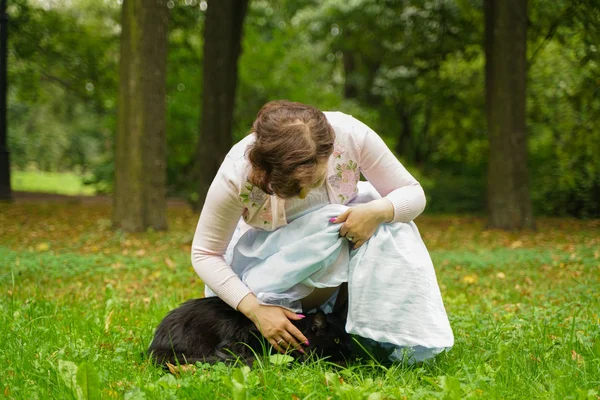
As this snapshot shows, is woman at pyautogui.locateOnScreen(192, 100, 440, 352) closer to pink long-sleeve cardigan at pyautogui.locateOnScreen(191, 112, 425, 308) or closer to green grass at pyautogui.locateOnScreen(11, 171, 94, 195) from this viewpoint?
pink long-sleeve cardigan at pyautogui.locateOnScreen(191, 112, 425, 308)

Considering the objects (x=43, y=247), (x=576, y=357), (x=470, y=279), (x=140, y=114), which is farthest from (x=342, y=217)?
(x=140, y=114)

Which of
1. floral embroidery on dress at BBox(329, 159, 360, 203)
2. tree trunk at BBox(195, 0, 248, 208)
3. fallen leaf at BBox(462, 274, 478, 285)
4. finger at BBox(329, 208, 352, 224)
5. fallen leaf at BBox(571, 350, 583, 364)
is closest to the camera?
fallen leaf at BBox(571, 350, 583, 364)

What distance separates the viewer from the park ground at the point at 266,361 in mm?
2287

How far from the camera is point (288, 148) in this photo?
2.42m

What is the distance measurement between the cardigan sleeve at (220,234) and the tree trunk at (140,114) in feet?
19.7

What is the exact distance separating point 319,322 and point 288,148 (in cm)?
85

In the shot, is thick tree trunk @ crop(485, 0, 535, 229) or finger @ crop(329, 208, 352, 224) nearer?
finger @ crop(329, 208, 352, 224)

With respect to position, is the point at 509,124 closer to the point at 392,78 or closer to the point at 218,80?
the point at 218,80

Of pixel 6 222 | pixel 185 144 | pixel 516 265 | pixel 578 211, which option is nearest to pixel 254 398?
pixel 516 265

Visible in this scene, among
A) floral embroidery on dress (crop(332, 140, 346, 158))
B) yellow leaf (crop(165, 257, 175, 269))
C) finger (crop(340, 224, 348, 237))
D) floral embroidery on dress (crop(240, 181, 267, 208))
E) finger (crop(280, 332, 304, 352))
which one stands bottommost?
yellow leaf (crop(165, 257, 175, 269))

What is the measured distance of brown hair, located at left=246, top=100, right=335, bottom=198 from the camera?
7.98ft

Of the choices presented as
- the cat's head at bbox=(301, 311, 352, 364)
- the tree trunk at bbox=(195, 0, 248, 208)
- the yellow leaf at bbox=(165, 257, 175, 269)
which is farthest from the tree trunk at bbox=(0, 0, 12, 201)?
the cat's head at bbox=(301, 311, 352, 364)

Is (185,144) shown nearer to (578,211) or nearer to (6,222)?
(6,222)

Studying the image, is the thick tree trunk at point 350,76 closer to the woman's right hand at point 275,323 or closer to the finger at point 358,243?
the finger at point 358,243
